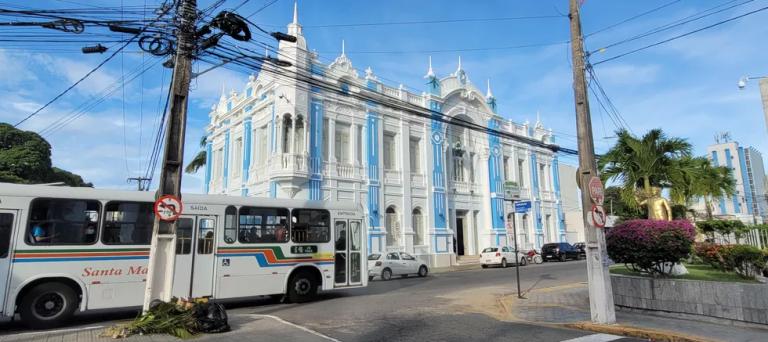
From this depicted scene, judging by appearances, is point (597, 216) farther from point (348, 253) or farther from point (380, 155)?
point (380, 155)

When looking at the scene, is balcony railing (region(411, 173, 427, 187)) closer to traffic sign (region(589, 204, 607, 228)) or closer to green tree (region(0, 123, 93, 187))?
traffic sign (region(589, 204, 607, 228))

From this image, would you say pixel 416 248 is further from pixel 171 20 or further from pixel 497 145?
pixel 171 20

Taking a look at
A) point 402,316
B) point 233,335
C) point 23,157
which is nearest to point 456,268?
point 402,316

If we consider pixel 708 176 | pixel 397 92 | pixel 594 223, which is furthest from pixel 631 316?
pixel 397 92

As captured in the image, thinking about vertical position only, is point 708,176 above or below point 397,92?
below

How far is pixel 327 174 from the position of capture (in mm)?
25156

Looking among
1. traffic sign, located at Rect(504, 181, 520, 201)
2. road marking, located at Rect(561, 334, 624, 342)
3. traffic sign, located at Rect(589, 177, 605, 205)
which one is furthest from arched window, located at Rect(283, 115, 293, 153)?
road marking, located at Rect(561, 334, 624, 342)

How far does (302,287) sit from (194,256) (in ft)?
9.42

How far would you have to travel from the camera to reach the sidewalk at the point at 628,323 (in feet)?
23.4

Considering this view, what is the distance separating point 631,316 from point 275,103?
66.4 feet

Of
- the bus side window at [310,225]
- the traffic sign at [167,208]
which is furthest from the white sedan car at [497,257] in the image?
the traffic sign at [167,208]

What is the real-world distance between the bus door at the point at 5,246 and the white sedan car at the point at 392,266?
1352 centimetres

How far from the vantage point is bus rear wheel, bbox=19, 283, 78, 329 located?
854 cm

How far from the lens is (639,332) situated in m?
7.44
